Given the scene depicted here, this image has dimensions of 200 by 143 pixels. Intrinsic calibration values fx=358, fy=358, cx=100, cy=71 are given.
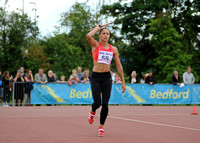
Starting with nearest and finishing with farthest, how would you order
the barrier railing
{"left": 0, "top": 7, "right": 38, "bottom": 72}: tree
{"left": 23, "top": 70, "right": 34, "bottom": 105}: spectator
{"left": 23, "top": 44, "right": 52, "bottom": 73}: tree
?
{"left": 23, "top": 70, "right": 34, "bottom": 105}: spectator → the barrier railing → {"left": 0, "top": 7, "right": 38, "bottom": 72}: tree → {"left": 23, "top": 44, "right": 52, "bottom": 73}: tree

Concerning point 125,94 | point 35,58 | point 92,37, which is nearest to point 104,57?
point 92,37

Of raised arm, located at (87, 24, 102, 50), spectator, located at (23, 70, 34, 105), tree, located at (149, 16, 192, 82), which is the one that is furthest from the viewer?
tree, located at (149, 16, 192, 82)

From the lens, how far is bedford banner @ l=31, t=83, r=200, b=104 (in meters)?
17.9

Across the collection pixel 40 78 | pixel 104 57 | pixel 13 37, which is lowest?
pixel 40 78

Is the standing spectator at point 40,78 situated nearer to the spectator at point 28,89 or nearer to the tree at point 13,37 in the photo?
the spectator at point 28,89

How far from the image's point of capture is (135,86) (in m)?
19.0

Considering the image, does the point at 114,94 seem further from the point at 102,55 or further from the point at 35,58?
the point at 35,58

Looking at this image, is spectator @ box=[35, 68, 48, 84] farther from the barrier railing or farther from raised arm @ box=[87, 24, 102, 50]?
raised arm @ box=[87, 24, 102, 50]

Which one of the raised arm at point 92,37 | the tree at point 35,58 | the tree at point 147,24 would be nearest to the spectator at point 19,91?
the raised arm at point 92,37

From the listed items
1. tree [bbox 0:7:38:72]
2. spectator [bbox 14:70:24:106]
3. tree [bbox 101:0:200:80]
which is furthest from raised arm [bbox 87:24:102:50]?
tree [bbox 101:0:200:80]

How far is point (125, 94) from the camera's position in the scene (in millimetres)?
18844

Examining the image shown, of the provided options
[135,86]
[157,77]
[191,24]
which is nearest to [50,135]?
[135,86]

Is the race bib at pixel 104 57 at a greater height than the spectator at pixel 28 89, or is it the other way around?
the race bib at pixel 104 57

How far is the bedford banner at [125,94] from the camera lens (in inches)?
703
